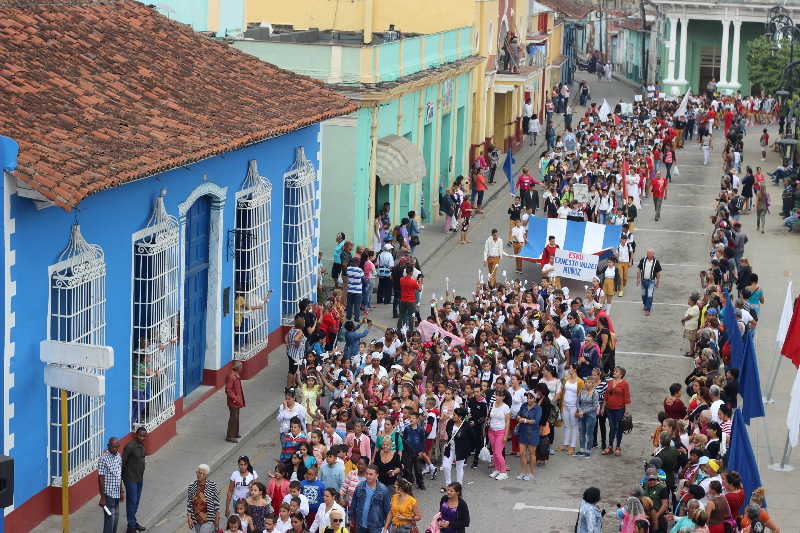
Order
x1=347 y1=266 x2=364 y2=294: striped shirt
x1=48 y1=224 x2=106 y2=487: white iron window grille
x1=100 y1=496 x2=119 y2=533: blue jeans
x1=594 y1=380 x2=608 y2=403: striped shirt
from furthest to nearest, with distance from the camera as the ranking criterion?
x1=347 y1=266 x2=364 y2=294: striped shirt
x1=594 y1=380 x2=608 y2=403: striped shirt
x1=48 y1=224 x2=106 y2=487: white iron window grille
x1=100 y1=496 x2=119 y2=533: blue jeans

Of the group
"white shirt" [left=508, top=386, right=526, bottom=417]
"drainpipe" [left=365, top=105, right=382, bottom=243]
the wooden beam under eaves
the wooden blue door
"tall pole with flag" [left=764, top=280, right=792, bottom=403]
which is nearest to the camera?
the wooden beam under eaves

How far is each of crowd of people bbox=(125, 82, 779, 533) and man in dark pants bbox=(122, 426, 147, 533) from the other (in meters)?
0.99

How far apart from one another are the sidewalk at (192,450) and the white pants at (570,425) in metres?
4.42

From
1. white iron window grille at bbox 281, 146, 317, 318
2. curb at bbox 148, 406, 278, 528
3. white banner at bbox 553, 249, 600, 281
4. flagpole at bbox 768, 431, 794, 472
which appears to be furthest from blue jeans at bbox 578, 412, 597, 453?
white banner at bbox 553, 249, 600, 281

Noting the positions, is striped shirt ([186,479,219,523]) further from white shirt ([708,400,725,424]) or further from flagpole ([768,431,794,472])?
flagpole ([768,431,794,472])

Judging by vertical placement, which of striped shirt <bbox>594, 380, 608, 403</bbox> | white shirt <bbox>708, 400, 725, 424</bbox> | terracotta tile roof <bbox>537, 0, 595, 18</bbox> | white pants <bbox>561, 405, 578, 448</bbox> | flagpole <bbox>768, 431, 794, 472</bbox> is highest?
terracotta tile roof <bbox>537, 0, 595, 18</bbox>

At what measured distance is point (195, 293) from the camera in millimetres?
24406

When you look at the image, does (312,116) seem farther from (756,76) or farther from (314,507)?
(756,76)

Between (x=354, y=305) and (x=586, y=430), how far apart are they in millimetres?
8317

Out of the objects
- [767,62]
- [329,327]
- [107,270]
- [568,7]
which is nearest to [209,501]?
[107,270]

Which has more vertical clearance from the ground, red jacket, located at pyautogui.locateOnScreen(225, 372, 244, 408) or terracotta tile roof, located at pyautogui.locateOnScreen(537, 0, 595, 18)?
terracotta tile roof, located at pyautogui.locateOnScreen(537, 0, 595, 18)

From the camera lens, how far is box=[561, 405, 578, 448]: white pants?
73.6 feet

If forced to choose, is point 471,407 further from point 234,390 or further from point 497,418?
point 234,390

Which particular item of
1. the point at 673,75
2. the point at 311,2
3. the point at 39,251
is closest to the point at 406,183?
the point at 311,2
